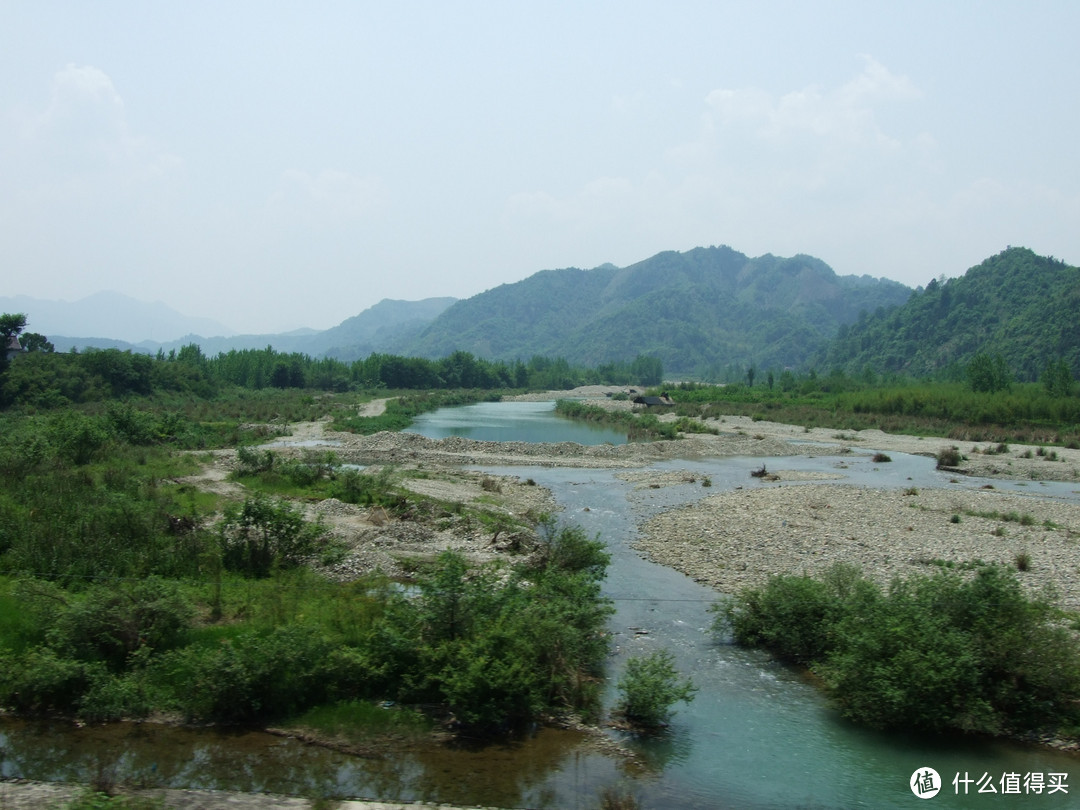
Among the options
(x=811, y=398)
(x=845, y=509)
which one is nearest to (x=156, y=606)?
(x=845, y=509)

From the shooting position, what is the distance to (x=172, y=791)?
30.5 feet

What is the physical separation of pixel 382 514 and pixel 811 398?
85.9 metres

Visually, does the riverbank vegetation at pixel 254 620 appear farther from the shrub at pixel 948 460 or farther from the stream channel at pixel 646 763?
the shrub at pixel 948 460

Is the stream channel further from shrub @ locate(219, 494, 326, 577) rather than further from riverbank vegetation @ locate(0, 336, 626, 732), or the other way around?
shrub @ locate(219, 494, 326, 577)

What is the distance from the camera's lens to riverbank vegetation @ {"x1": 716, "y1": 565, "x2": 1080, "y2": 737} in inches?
436

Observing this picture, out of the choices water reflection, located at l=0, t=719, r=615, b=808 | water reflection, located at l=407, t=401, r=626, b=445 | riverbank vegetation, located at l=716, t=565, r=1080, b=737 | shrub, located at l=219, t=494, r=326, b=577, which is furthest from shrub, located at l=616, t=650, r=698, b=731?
water reflection, located at l=407, t=401, r=626, b=445

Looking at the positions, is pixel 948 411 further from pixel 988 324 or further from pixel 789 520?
pixel 988 324

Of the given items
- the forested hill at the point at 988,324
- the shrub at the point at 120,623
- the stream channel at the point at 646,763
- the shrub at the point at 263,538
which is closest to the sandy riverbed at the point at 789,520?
the shrub at the point at 263,538

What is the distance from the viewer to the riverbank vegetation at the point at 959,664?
11.1 metres

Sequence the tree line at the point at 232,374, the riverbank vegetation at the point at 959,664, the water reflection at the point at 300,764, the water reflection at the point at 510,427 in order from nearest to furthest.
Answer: the water reflection at the point at 300,764 → the riverbank vegetation at the point at 959,664 → the tree line at the point at 232,374 → the water reflection at the point at 510,427

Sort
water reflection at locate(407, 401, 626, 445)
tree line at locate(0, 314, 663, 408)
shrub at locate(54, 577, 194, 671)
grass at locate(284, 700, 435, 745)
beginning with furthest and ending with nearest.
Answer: water reflection at locate(407, 401, 626, 445) → tree line at locate(0, 314, 663, 408) → shrub at locate(54, 577, 194, 671) → grass at locate(284, 700, 435, 745)

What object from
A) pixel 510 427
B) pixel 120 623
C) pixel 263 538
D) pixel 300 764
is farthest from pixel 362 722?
pixel 510 427

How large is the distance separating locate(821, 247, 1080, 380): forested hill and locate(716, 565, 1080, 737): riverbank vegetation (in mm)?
110571

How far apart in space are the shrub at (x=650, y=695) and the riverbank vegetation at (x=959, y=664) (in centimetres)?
278
